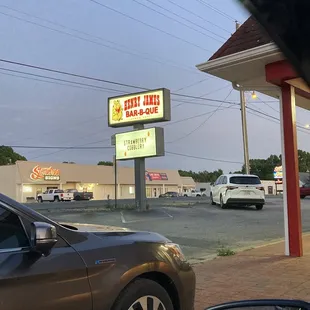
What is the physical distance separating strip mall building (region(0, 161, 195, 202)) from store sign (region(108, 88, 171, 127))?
2089cm

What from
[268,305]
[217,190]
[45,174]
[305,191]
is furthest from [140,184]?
[45,174]

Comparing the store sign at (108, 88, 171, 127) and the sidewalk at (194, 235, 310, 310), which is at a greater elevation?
the store sign at (108, 88, 171, 127)

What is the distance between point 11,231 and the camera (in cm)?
317

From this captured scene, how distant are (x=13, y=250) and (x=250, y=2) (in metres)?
2.46

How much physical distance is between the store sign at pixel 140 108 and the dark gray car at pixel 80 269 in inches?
774

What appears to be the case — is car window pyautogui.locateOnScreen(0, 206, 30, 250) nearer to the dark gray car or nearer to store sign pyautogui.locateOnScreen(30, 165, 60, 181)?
the dark gray car

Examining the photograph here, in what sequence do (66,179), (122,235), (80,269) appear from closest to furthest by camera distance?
(80,269) → (122,235) → (66,179)

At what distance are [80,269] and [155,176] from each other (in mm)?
62114

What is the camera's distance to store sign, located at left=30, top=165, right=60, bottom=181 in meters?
51.3

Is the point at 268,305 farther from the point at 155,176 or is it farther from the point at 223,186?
the point at 155,176

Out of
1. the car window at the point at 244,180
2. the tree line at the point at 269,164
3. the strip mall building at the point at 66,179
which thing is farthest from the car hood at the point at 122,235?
the tree line at the point at 269,164

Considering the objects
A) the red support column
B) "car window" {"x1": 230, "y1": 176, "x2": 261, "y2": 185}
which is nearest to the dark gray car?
the red support column

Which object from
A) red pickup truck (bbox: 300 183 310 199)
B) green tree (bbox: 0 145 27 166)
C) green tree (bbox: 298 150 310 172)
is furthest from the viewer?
green tree (bbox: 298 150 310 172)

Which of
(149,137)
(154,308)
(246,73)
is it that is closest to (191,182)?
(149,137)
